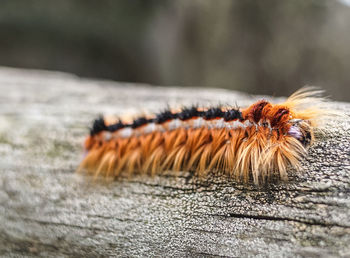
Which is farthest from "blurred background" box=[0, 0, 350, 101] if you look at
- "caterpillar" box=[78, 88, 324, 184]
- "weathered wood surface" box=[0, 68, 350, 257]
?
"caterpillar" box=[78, 88, 324, 184]

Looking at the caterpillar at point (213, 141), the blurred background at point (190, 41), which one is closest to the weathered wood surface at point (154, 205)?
the caterpillar at point (213, 141)

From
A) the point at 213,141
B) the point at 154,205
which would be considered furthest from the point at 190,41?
the point at 154,205

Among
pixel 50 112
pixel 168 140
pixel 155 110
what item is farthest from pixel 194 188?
pixel 50 112

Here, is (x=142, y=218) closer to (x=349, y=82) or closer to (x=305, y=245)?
(x=305, y=245)

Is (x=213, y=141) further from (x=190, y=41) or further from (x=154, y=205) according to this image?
(x=190, y=41)

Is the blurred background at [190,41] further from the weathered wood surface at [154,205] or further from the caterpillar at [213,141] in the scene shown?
the caterpillar at [213,141]
